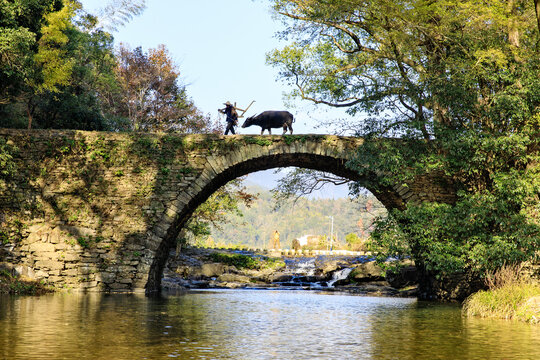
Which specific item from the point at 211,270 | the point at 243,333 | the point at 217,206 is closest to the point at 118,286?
the point at 243,333

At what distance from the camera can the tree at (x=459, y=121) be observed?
13836 millimetres

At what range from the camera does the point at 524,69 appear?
1402 cm

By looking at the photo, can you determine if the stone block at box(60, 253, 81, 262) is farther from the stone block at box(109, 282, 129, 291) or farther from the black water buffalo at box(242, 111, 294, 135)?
the black water buffalo at box(242, 111, 294, 135)

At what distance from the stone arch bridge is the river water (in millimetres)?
3877

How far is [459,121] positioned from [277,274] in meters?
13.7

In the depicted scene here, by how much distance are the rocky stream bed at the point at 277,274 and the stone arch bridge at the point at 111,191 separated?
14.7 feet

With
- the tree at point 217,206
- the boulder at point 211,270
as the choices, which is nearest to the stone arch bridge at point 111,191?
the tree at point 217,206

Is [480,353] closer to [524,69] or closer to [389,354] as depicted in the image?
[389,354]

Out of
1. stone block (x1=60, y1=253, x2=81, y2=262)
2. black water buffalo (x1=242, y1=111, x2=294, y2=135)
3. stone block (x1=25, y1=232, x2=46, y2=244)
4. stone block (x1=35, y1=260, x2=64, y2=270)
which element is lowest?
stone block (x1=35, y1=260, x2=64, y2=270)

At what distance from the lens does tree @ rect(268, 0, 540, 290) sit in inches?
545

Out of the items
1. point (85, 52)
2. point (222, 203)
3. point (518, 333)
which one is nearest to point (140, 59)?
point (85, 52)

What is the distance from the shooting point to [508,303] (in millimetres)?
11688

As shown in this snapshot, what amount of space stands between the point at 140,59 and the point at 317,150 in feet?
55.5

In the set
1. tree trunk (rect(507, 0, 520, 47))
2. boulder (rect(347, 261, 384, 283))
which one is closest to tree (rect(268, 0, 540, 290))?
tree trunk (rect(507, 0, 520, 47))
